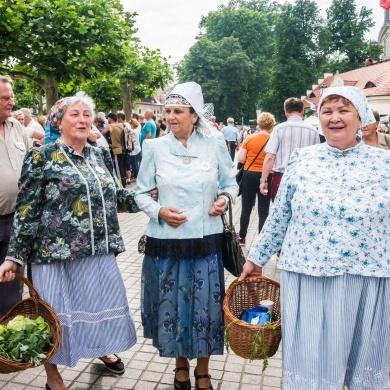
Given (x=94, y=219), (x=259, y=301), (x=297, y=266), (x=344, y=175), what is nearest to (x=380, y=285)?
(x=297, y=266)

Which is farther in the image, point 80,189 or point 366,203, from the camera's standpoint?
point 80,189

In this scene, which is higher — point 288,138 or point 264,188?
point 288,138

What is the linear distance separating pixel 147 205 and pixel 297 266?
1083 millimetres

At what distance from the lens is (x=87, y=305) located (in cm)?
319

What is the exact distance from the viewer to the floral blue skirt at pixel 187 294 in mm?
3077

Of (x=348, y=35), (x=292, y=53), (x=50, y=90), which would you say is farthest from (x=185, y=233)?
(x=348, y=35)

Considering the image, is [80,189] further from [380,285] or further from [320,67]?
[320,67]

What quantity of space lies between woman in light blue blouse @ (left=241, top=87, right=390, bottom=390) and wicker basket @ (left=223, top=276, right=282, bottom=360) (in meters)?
0.11

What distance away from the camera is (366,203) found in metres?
2.34

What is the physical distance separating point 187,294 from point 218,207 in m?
0.60

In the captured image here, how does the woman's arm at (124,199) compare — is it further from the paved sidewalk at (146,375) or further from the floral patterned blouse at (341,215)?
the floral patterned blouse at (341,215)

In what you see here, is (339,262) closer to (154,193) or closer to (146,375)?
(154,193)

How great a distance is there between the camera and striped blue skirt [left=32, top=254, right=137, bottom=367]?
305 cm

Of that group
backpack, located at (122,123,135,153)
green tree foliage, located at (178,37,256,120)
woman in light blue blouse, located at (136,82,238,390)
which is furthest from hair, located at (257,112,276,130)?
green tree foliage, located at (178,37,256,120)
